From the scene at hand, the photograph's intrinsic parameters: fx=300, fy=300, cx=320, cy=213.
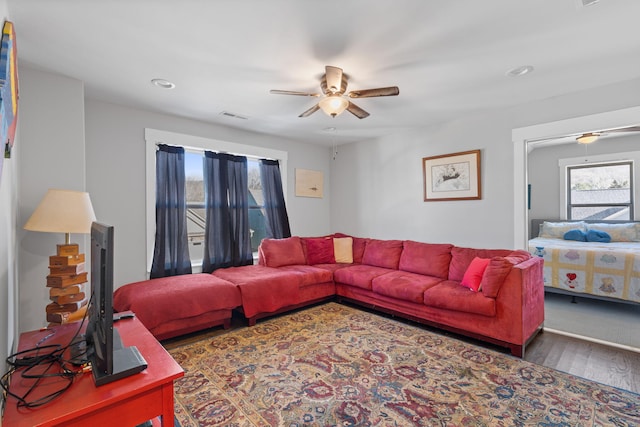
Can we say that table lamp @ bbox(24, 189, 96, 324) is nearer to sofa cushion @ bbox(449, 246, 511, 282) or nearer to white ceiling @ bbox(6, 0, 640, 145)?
white ceiling @ bbox(6, 0, 640, 145)

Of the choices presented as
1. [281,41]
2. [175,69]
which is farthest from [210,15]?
[175,69]

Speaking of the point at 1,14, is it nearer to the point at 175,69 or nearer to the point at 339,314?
the point at 175,69

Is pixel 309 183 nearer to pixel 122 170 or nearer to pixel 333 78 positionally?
pixel 122 170

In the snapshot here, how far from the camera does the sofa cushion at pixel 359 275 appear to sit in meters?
3.85

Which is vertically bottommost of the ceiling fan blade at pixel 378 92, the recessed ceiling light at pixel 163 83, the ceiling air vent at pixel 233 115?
the ceiling fan blade at pixel 378 92

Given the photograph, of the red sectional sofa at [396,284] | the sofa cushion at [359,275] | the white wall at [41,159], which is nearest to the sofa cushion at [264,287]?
the red sectional sofa at [396,284]

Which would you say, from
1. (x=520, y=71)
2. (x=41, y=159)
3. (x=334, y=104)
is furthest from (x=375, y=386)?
(x=41, y=159)

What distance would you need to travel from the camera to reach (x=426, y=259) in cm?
392

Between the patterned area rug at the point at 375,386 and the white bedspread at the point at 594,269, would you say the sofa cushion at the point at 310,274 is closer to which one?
the patterned area rug at the point at 375,386

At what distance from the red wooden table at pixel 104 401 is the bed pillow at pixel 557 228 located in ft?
20.8

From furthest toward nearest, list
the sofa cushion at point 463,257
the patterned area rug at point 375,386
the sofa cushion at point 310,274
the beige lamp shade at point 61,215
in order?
1. the sofa cushion at point 310,274
2. the sofa cushion at point 463,257
3. the beige lamp shade at point 61,215
4. the patterned area rug at point 375,386

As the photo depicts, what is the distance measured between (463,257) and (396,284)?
90 centimetres

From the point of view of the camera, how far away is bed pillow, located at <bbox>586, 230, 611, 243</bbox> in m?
4.82

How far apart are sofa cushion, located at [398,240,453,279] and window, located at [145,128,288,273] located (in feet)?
7.28
